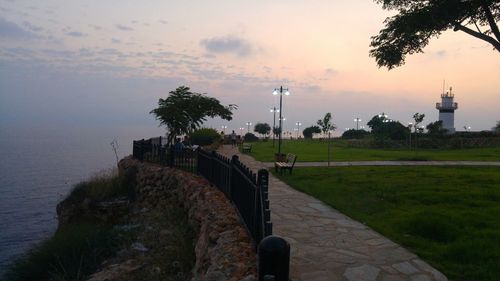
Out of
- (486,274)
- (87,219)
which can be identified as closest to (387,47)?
(486,274)

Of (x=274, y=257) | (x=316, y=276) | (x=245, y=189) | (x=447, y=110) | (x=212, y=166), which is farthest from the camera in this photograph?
(x=447, y=110)

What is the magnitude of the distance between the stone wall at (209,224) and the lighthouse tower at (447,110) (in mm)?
68410

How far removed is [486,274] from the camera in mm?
5473

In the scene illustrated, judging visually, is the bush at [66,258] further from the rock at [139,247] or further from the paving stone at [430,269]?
the paving stone at [430,269]

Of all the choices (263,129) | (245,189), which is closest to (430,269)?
(245,189)

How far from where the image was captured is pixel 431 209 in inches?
374

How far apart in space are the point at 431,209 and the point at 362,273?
4866 mm

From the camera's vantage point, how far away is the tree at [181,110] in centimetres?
2502

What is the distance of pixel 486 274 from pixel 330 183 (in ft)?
27.5

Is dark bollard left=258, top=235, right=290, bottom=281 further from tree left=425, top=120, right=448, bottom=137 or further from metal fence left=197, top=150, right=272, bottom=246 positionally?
tree left=425, top=120, right=448, bottom=137

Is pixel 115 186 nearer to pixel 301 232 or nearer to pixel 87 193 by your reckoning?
pixel 87 193

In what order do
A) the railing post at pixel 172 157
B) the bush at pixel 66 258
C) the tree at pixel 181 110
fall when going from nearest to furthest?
the bush at pixel 66 258 → the railing post at pixel 172 157 → the tree at pixel 181 110

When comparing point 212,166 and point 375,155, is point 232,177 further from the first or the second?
point 375,155

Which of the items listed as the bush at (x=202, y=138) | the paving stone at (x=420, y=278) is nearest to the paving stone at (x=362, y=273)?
the paving stone at (x=420, y=278)
